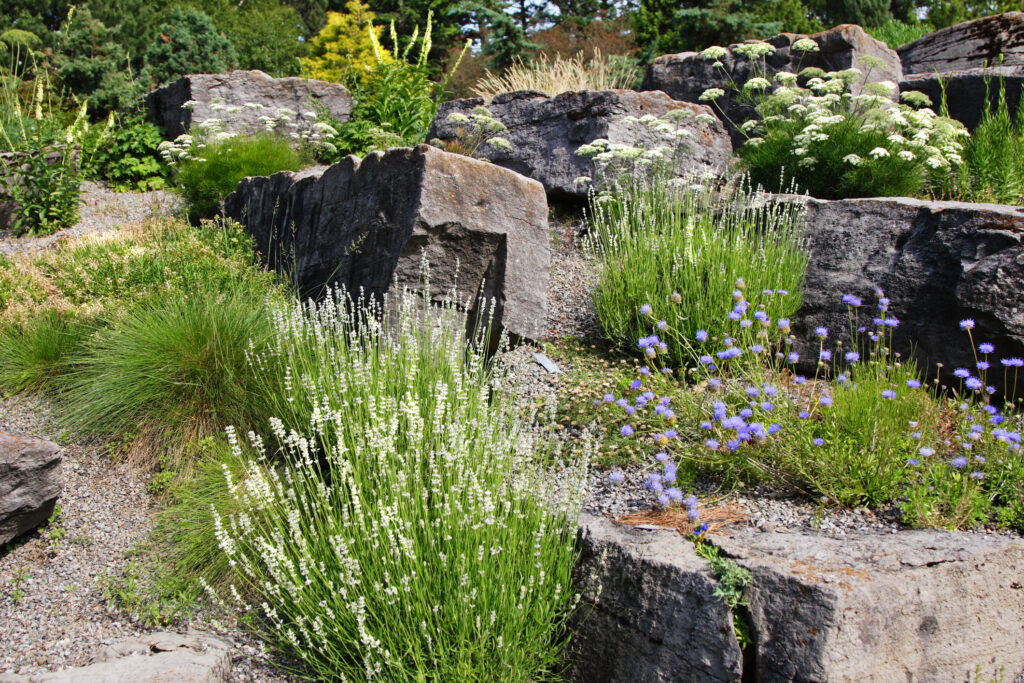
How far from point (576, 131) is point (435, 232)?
9.71 ft

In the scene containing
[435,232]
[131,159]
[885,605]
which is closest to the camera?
[885,605]

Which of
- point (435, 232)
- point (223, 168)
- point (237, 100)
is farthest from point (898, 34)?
point (435, 232)

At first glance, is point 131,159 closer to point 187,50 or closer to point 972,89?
point 187,50

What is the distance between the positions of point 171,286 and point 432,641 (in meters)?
3.27

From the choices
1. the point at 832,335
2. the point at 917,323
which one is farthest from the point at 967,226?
the point at 832,335

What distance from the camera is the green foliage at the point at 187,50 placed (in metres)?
15.5

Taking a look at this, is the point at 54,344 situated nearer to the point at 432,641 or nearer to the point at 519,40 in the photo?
the point at 432,641

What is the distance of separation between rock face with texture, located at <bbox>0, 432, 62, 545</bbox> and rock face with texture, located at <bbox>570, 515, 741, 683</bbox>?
240cm

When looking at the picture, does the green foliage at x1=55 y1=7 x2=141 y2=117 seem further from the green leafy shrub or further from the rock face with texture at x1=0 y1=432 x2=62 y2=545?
the rock face with texture at x1=0 y1=432 x2=62 y2=545

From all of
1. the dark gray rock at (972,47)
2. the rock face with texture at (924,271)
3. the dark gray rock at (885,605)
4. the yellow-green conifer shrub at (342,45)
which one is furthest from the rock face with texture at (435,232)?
the yellow-green conifer shrub at (342,45)

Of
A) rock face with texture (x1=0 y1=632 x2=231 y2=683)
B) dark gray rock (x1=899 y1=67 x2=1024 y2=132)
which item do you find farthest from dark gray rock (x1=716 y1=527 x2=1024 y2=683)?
dark gray rock (x1=899 y1=67 x2=1024 y2=132)

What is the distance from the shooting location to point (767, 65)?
28.1 feet

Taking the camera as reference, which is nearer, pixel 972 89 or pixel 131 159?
pixel 972 89

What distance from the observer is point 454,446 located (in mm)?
2736
